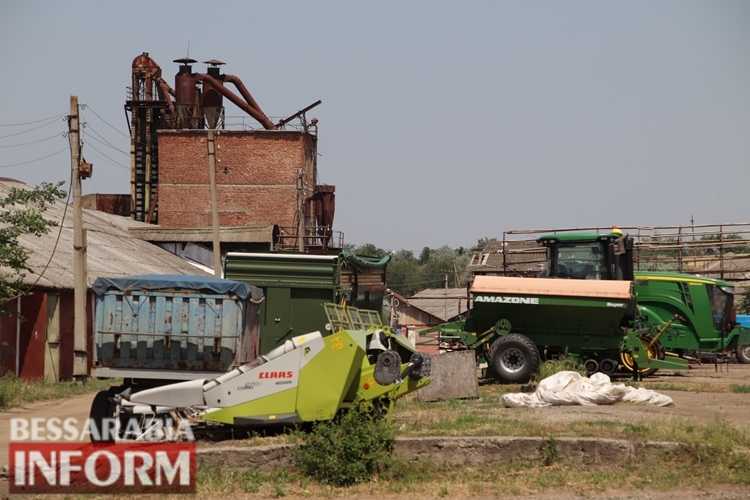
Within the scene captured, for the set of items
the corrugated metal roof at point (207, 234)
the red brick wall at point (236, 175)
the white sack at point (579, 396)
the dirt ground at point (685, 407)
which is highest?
the red brick wall at point (236, 175)

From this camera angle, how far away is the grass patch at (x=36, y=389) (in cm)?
2119

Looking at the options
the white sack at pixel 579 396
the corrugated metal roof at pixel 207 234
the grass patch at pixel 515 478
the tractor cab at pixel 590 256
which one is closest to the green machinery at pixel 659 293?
the tractor cab at pixel 590 256

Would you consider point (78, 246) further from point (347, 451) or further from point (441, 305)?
point (441, 305)

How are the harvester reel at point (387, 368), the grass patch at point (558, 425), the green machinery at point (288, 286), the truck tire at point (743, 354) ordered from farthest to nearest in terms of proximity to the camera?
1. the truck tire at point (743, 354)
2. the green machinery at point (288, 286)
3. the harvester reel at point (387, 368)
4. the grass patch at point (558, 425)

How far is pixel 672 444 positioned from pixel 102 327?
7.62 meters

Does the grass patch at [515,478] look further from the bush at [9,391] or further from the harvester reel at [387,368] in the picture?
the bush at [9,391]

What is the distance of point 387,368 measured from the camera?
1398 centimetres

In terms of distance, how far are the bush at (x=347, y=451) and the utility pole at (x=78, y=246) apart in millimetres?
13773

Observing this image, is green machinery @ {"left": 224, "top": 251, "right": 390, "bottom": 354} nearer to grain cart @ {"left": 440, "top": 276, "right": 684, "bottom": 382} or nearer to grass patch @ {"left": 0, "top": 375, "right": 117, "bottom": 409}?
grain cart @ {"left": 440, "top": 276, "right": 684, "bottom": 382}

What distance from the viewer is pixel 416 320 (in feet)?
186

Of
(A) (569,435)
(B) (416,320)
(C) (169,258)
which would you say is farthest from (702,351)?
(B) (416,320)

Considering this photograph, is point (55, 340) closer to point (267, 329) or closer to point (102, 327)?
point (267, 329)

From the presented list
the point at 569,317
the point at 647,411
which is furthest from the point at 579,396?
the point at 569,317

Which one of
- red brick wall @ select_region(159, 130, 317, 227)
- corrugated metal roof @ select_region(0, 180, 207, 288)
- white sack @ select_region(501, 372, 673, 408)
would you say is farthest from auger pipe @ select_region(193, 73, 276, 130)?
white sack @ select_region(501, 372, 673, 408)
